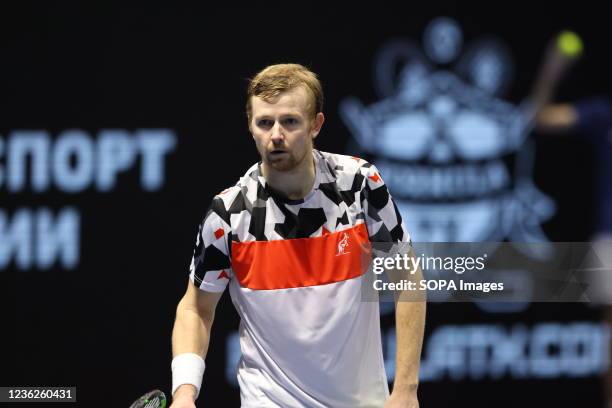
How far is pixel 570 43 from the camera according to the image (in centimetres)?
575

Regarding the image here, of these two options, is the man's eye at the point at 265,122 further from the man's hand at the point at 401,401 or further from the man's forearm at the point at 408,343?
the man's hand at the point at 401,401

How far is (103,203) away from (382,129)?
5.24ft

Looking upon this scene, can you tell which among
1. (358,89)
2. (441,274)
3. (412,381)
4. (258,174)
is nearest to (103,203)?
(358,89)

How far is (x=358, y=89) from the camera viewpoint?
5.57 m

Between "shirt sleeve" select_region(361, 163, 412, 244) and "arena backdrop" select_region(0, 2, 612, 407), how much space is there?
2405 millimetres

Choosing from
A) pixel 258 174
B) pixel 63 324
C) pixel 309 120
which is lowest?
pixel 63 324

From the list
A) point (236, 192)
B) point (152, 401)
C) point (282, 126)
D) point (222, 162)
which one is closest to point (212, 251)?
point (236, 192)

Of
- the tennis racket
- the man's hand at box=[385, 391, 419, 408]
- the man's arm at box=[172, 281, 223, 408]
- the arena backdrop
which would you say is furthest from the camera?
the arena backdrop

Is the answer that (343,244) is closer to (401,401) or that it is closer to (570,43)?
(401,401)

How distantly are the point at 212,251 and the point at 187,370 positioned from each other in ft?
1.23

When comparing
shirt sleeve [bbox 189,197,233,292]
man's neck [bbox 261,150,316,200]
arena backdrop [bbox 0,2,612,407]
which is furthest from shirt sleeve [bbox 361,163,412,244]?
arena backdrop [bbox 0,2,612,407]

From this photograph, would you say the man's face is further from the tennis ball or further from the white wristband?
the tennis ball

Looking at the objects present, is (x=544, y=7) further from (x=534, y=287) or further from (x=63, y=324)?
(x=63, y=324)

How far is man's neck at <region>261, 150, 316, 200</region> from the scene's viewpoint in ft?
10.2
